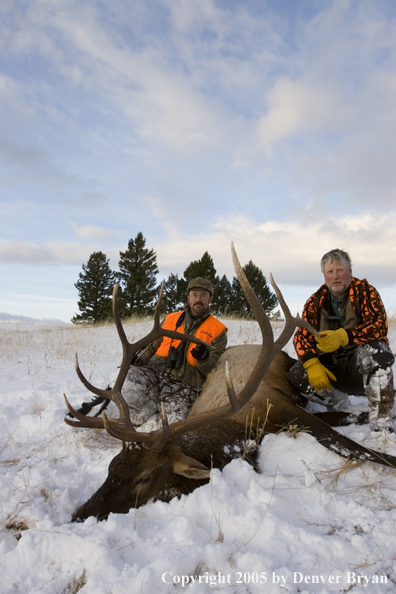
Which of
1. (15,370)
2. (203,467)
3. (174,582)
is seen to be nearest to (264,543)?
(174,582)

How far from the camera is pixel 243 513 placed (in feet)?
6.89

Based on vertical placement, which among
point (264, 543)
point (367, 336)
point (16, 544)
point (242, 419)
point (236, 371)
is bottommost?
point (16, 544)

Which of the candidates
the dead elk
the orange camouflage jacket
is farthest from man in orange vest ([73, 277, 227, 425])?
the dead elk

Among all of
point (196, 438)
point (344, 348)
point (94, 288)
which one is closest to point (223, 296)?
point (94, 288)

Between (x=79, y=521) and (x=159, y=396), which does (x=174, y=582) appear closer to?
(x=79, y=521)

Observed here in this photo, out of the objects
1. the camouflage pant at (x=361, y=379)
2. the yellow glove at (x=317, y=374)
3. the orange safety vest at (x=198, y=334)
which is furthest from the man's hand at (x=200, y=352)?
the yellow glove at (x=317, y=374)

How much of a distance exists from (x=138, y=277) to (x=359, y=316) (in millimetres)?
28376

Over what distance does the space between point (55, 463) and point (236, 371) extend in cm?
194

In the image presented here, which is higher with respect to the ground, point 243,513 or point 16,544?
point 243,513

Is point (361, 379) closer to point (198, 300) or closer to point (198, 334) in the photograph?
point (198, 334)

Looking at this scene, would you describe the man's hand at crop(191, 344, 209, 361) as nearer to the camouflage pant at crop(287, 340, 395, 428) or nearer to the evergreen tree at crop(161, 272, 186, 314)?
the camouflage pant at crop(287, 340, 395, 428)

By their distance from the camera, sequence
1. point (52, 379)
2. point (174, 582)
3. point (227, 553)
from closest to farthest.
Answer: point (174, 582) < point (227, 553) < point (52, 379)

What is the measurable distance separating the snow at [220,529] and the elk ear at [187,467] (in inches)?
3.9

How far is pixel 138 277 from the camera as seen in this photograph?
31.2 meters
